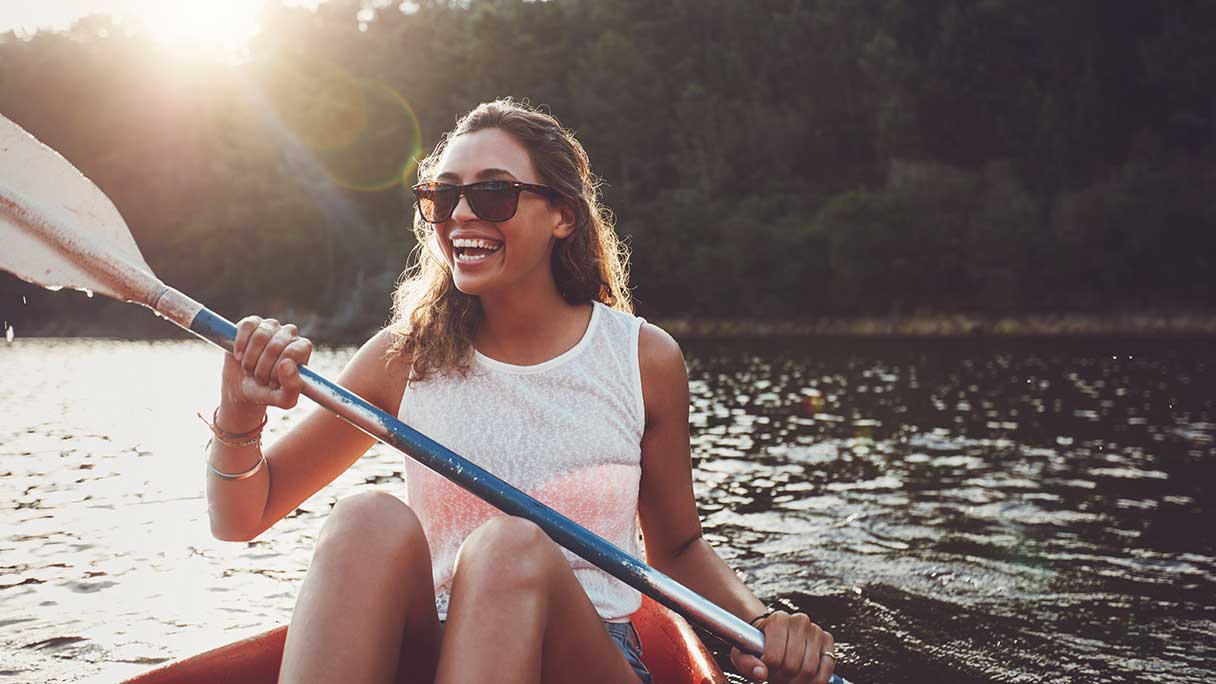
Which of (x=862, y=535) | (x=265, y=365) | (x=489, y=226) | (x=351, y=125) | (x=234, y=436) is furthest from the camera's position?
(x=351, y=125)

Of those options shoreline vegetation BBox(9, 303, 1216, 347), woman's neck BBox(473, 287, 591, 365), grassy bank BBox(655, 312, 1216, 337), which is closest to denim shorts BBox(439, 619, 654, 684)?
woman's neck BBox(473, 287, 591, 365)

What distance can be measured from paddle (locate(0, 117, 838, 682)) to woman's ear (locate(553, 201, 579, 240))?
749 millimetres

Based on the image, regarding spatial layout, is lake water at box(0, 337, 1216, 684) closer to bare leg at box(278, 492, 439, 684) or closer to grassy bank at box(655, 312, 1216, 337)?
bare leg at box(278, 492, 439, 684)

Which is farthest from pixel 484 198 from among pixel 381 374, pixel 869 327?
pixel 869 327

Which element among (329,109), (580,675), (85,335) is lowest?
(85,335)

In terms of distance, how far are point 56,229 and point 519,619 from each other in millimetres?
1516

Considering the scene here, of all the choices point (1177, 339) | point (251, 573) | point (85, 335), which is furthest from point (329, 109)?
point (251, 573)

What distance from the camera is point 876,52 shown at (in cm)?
6353

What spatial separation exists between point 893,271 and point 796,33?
2865cm

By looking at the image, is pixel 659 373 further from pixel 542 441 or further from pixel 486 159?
pixel 486 159

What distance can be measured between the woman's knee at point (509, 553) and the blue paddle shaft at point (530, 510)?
11cm

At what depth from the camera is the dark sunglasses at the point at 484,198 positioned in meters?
2.66

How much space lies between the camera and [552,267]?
9.66 ft

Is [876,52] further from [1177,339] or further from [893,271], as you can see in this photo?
[1177,339]
